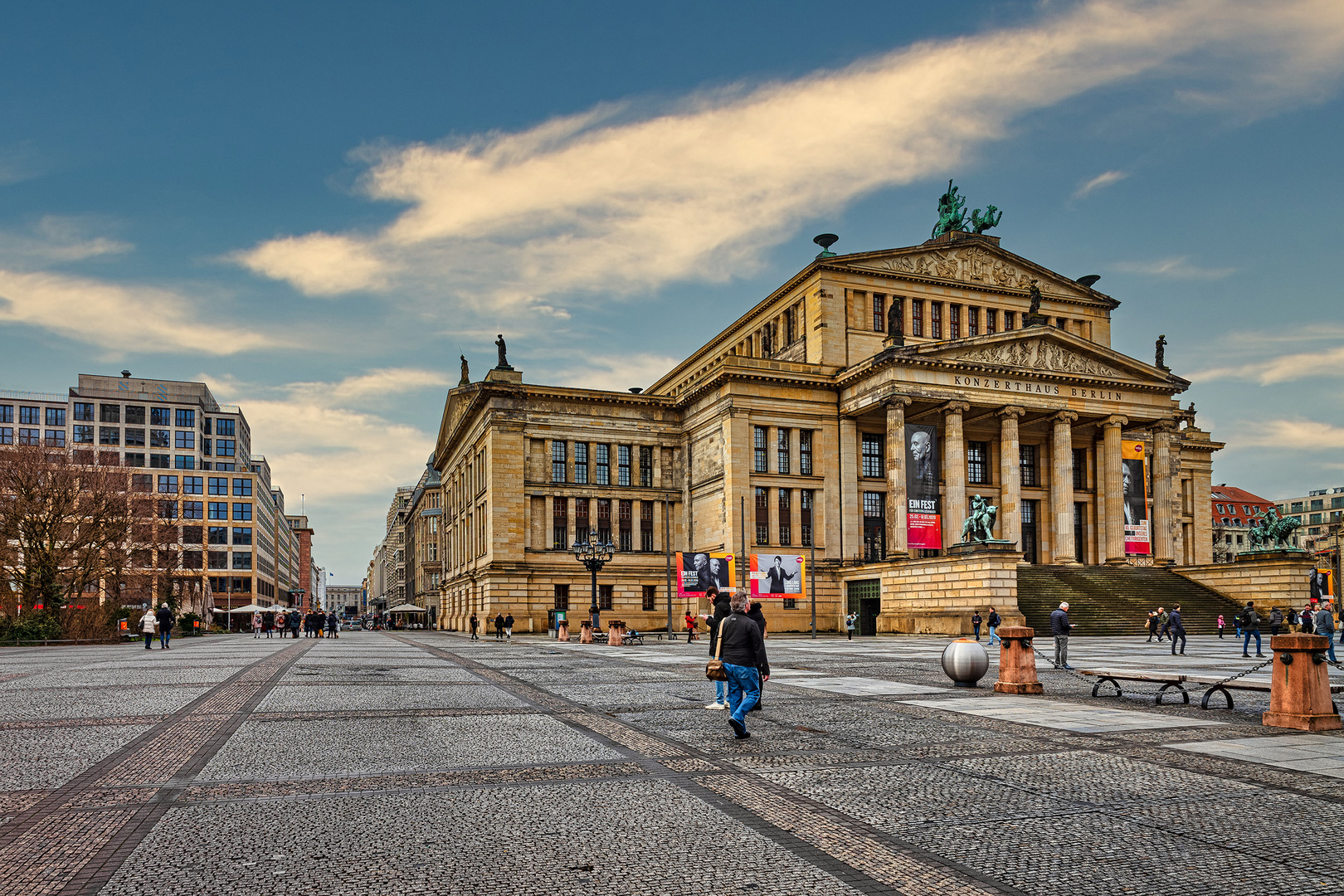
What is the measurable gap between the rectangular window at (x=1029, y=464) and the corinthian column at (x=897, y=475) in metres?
14.1

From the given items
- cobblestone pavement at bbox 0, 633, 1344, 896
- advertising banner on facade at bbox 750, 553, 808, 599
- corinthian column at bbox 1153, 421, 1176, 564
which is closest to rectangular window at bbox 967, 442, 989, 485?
corinthian column at bbox 1153, 421, 1176, 564

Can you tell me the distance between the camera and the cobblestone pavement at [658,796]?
20.8 feet

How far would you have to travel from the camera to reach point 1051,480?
2438 inches

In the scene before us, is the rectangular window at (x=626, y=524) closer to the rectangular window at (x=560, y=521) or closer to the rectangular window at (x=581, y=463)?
the rectangular window at (x=581, y=463)

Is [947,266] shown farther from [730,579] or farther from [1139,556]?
[730,579]

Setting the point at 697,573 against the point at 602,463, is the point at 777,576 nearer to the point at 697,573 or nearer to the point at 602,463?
the point at 697,573

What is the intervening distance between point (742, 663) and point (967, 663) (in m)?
8.15

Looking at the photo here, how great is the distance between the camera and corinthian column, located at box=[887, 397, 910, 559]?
54.8 m

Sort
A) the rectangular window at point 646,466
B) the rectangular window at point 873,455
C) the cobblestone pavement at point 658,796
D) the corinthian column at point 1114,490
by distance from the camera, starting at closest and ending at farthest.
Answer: the cobblestone pavement at point 658,796 < the corinthian column at point 1114,490 < the rectangular window at point 873,455 < the rectangular window at point 646,466

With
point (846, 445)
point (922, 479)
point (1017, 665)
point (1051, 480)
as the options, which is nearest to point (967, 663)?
point (1017, 665)

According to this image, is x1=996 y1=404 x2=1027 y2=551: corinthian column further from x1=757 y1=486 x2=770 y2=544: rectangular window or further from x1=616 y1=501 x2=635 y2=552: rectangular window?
x1=616 y1=501 x2=635 y2=552: rectangular window

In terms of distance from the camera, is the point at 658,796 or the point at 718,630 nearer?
the point at 658,796

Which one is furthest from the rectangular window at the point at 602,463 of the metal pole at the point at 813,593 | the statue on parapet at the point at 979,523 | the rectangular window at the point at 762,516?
the statue on parapet at the point at 979,523

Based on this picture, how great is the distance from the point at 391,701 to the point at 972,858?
12052 millimetres
